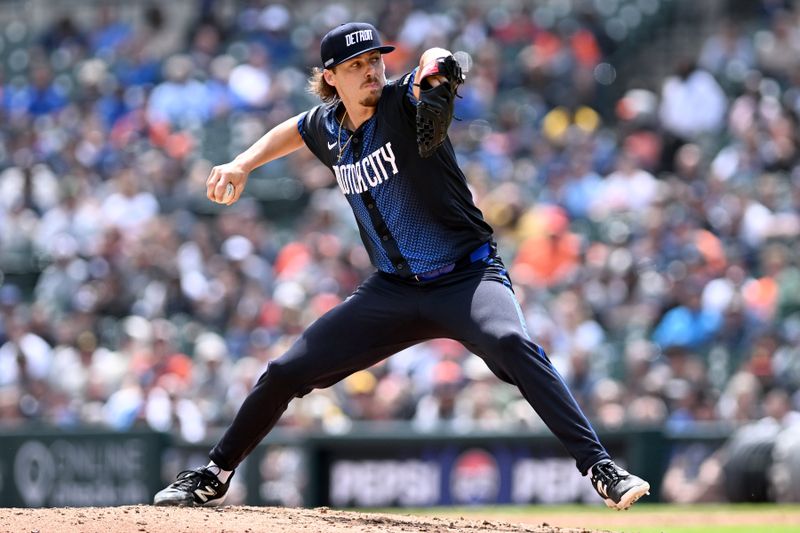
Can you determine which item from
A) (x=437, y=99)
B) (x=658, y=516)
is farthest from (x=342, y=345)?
(x=658, y=516)

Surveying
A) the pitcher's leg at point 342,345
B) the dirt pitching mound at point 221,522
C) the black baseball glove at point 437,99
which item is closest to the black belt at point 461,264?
the pitcher's leg at point 342,345

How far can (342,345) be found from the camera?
6.06 meters

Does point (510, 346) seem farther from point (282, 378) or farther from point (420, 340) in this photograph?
point (282, 378)

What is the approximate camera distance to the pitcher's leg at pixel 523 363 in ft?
18.7

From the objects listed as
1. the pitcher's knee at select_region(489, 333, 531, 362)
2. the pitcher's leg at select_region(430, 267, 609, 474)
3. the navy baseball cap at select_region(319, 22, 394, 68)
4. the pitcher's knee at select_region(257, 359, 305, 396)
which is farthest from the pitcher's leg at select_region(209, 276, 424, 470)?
the navy baseball cap at select_region(319, 22, 394, 68)

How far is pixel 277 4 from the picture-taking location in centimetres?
1862

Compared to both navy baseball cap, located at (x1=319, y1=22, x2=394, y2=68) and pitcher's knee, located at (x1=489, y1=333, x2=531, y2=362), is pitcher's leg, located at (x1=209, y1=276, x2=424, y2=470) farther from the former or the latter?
navy baseball cap, located at (x1=319, y1=22, x2=394, y2=68)

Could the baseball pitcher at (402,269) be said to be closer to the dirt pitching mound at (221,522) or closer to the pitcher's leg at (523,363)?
the pitcher's leg at (523,363)

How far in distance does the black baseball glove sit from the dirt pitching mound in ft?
5.50

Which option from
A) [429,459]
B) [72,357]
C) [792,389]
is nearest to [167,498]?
[429,459]

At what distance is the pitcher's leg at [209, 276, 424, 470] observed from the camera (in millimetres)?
6027

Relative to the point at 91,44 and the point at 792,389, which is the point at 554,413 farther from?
the point at 91,44

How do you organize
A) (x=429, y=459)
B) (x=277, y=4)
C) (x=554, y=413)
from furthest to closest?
(x=277, y=4), (x=429, y=459), (x=554, y=413)

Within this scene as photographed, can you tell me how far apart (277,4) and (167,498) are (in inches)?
Result: 518
